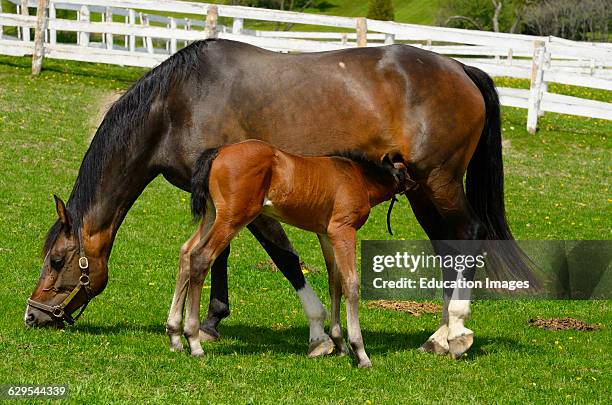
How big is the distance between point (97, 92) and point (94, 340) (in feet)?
41.5

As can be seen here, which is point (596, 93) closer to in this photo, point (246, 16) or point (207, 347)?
point (246, 16)

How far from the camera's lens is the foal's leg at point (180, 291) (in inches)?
263

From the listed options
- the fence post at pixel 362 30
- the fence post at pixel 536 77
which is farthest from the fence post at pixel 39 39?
the fence post at pixel 536 77

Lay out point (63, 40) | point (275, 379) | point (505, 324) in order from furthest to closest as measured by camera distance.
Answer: point (63, 40) → point (505, 324) → point (275, 379)

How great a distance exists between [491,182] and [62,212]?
3.67 metres

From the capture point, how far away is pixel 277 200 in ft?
21.2

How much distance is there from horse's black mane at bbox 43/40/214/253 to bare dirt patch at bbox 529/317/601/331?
12.8ft

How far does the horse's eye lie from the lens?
7.20 m

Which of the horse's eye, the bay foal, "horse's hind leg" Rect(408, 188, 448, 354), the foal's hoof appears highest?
the bay foal

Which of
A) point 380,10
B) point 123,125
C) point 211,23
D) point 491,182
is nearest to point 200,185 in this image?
point 123,125

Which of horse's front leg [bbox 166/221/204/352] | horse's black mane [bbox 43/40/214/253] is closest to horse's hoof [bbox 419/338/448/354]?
horse's front leg [bbox 166/221/204/352]

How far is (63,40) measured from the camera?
106ft

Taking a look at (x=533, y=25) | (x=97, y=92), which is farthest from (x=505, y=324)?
(x=533, y=25)

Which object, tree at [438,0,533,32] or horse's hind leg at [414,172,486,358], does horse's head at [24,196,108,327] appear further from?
tree at [438,0,533,32]
